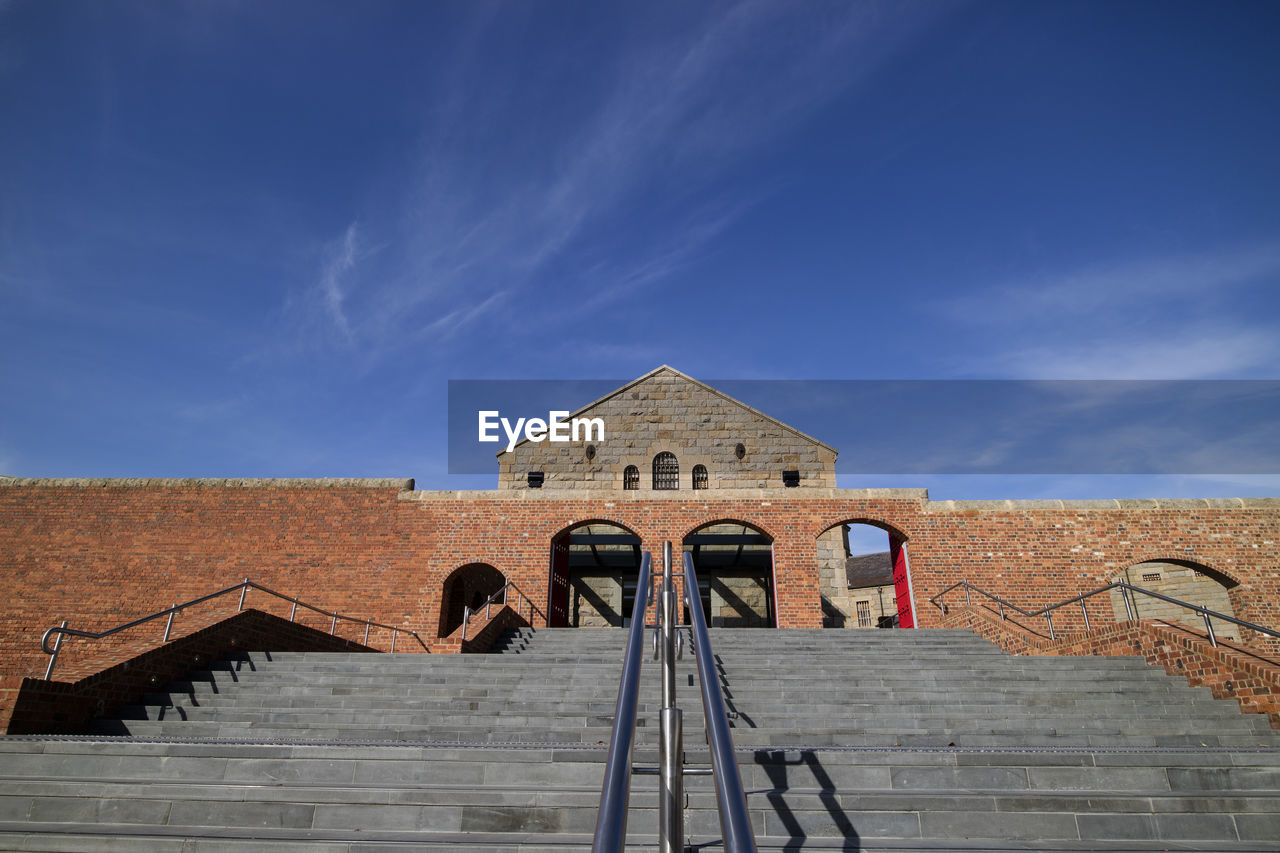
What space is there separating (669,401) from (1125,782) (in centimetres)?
1651

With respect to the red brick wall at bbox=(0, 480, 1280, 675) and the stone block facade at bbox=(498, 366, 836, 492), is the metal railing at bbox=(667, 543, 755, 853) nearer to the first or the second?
the red brick wall at bbox=(0, 480, 1280, 675)

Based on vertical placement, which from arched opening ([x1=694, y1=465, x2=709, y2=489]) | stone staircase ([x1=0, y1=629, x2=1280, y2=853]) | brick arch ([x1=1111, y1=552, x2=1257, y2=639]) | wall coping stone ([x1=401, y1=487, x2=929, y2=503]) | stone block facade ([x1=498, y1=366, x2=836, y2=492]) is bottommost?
stone staircase ([x1=0, y1=629, x2=1280, y2=853])

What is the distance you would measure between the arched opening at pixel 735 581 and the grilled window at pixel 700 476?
1.25m

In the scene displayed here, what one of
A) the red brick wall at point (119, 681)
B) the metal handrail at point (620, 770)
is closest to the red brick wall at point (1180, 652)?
the metal handrail at point (620, 770)

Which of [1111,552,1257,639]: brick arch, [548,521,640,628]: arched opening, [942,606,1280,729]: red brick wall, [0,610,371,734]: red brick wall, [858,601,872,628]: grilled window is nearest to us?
[0,610,371,734]: red brick wall

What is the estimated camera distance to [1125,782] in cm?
377

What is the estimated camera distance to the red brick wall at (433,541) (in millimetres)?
13266

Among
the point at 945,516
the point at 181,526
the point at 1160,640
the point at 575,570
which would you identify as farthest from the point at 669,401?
the point at 1160,640

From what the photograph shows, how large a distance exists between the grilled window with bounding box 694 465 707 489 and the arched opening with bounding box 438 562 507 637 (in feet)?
19.2

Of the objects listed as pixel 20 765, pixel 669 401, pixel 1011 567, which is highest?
pixel 669 401

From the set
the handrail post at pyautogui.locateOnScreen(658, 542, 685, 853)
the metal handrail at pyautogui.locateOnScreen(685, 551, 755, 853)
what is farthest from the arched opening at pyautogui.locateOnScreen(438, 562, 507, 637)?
the metal handrail at pyautogui.locateOnScreen(685, 551, 755, 853)

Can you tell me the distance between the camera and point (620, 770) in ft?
5.77

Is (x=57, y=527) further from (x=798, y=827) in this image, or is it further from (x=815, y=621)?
(x=798, y=827)

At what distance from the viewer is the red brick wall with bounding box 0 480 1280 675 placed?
13.3 m
